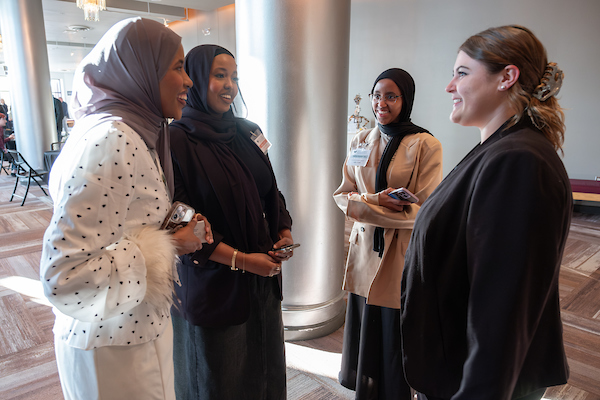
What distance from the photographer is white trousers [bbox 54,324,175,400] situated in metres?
1.01

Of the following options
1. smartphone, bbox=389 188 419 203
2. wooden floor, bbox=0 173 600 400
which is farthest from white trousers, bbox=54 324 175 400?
wooden floor, bbox=0 173 600 400

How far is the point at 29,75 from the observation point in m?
8.06

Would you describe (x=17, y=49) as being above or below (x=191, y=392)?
above

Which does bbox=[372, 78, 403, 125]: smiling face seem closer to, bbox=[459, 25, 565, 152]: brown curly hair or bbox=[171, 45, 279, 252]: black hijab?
bbox=[171, 45, 279, 252]: black hijab

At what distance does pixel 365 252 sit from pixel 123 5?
32.6ft

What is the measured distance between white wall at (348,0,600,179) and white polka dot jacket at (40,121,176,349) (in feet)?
19.3

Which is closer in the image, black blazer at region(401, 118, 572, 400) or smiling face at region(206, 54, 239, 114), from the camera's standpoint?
black blazer at region(401, 118, 572, 400)

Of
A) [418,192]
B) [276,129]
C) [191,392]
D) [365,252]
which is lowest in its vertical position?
[191,392]

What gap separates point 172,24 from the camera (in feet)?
39.9

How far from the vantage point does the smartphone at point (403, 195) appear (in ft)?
5.73

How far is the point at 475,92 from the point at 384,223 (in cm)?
94

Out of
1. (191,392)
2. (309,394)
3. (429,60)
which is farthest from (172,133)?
(429,60)

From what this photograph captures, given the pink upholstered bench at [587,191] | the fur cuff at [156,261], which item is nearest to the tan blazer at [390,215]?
the fur cuff at [156,261]

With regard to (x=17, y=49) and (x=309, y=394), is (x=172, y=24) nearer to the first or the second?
(x=17, y=49)
